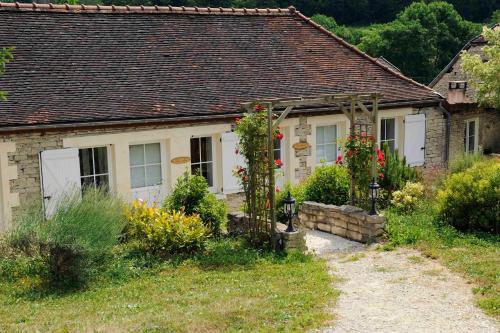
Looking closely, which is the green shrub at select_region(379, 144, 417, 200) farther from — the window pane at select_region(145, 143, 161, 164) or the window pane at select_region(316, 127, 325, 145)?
the window pane at select_region(145, 143, 161, 164)

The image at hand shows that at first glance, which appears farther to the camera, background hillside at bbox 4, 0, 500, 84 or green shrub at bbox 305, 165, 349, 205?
background hillside at bbox 4, 0, 500, 84

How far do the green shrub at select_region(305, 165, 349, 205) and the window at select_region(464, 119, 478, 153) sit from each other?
7400 millimetres

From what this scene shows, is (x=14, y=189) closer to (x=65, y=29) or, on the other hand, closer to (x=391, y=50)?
(x=65, y=29)

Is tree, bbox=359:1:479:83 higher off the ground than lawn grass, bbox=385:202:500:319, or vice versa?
tree, bbox=359:1:479:83

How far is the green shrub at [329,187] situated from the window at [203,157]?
255cm

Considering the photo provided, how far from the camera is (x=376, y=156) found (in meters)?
11.5

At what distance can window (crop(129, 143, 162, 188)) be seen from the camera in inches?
502

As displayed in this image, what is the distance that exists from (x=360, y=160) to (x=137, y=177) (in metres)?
4.65

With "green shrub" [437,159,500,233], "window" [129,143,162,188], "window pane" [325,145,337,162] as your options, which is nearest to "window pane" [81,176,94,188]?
"window" [129,143,162,188]

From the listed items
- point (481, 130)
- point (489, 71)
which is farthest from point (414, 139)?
point (481, 130)

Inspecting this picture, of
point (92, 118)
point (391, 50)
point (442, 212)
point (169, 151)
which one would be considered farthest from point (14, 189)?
point (391, 50)

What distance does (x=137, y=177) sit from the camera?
12.8 meters

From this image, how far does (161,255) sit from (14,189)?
11.7 ft

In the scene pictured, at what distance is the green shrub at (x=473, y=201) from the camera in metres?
10.5
